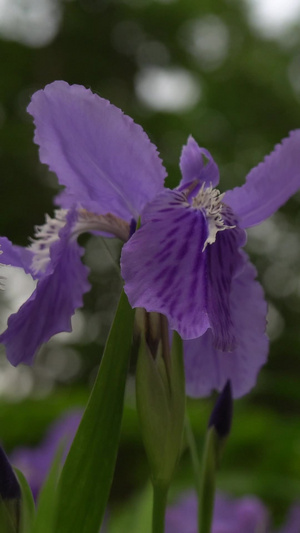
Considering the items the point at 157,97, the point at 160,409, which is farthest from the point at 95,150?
the point at 157,97

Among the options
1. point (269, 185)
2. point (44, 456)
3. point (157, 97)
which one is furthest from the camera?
point (157, 97)

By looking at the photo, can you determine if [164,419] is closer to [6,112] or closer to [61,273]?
[61,273]

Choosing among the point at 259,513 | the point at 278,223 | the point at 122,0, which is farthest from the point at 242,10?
the point at 259,513

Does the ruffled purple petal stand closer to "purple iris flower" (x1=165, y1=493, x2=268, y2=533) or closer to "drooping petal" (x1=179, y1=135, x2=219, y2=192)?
"drooping petal" (x1=179, y1=135, x2=219, y2=192)

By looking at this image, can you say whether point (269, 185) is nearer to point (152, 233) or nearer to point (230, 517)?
point (152, 233)

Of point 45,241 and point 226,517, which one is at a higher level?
point 45,241

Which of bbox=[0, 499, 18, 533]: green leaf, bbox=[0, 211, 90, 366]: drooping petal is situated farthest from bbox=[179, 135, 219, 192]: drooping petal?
bbox=[0, 499, 18, 533]: green leaf
